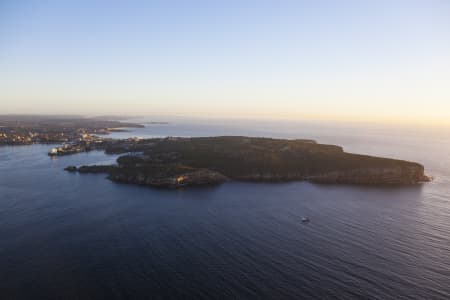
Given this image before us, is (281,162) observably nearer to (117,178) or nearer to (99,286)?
(117,178)

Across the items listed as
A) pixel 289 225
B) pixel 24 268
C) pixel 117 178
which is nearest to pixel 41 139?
pixel 117 178

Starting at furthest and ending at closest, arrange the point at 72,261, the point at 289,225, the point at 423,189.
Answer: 1. the point at 423,189
2. the point at 289,225
3. the point at 72,261

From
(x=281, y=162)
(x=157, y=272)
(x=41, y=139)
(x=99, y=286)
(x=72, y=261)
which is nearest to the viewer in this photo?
(x=99, y=286)

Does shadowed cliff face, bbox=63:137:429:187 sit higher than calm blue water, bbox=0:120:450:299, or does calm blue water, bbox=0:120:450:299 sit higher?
shadowed cliff face, bbox=63:137:429:187

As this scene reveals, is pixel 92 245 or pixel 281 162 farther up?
pixel 281 162

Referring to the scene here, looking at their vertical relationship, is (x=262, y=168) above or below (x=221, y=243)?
above
